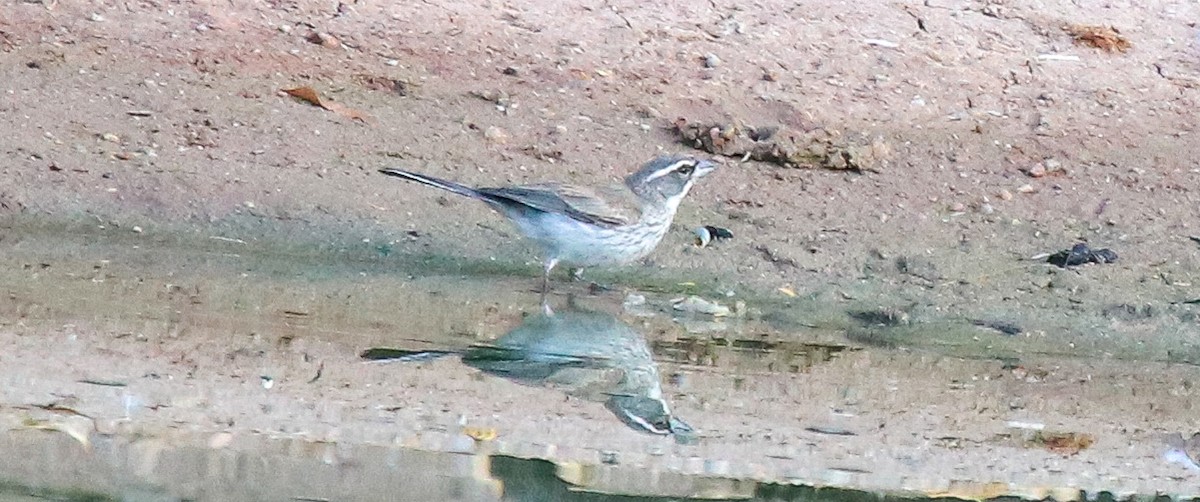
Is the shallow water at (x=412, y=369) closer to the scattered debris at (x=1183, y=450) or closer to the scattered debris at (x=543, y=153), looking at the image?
the scattered debris at (x=1183, y=450)

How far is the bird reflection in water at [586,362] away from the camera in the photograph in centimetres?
600

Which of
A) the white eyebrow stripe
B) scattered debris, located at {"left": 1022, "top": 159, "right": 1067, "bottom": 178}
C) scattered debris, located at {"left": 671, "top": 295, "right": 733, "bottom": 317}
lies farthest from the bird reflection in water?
scattered debris, located at {"left": 1022, "top": 159, "right": 1067, "bottom": 178}

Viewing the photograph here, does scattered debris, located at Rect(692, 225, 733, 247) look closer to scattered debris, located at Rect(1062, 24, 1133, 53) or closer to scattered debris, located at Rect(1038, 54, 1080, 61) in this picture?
scattered debris, located at Rect(1038, 54, 1080, 61)

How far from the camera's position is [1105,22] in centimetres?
1211

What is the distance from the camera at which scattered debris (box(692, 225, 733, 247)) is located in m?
8.98

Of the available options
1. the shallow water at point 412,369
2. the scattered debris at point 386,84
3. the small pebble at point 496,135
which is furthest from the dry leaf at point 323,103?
the shallow water at point 412,369

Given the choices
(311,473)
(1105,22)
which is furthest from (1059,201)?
(311,473)

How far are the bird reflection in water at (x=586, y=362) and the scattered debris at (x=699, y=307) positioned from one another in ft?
1.67

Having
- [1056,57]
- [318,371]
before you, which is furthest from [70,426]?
[1056,57]

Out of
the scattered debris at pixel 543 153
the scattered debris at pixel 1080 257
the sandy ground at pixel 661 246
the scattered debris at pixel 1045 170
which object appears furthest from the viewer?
the scattered debris at pixel 1045 170

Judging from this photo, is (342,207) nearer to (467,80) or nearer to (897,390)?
(467,80)

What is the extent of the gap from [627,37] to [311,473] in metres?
6.52

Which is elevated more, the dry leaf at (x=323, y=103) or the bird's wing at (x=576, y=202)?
the bird's wing at (x=576, y=202)

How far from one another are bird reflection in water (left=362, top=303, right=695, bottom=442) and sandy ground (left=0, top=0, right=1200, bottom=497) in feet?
0.39
